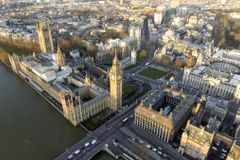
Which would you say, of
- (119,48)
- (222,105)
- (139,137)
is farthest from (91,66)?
(222,105)

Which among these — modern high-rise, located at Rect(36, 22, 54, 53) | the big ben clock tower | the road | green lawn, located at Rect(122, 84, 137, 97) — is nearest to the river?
the road

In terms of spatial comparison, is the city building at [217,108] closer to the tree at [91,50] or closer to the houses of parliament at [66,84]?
the houses of parliament at [66,84]

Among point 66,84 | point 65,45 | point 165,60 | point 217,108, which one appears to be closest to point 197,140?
point 217,108

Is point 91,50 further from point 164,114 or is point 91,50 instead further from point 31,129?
point 164,114

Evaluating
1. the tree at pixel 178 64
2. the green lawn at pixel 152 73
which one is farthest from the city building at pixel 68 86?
the tree at pixel 178 64

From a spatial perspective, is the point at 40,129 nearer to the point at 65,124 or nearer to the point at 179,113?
the point at 65,124

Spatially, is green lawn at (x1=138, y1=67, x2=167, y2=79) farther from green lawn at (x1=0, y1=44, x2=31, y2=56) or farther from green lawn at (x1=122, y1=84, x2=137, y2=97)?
green lawn at (x1=0, y1=44, x2=31, y2=56)
